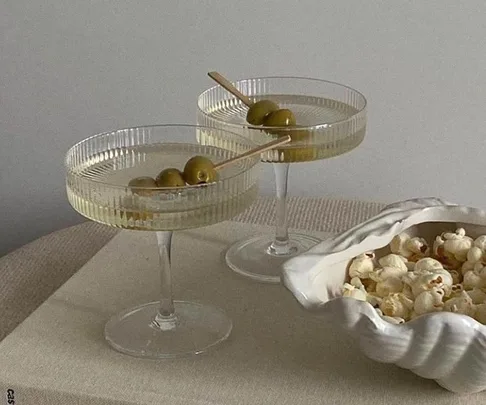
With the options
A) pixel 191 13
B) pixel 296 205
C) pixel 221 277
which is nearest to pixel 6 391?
pixel 221 277

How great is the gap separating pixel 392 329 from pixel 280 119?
12.2 inches

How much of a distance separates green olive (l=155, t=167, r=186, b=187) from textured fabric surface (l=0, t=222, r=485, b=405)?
0.44ft

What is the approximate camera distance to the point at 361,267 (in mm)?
785

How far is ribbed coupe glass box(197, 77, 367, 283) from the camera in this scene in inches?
35.3

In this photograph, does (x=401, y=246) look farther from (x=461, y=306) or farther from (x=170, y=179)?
(x=170, y=179)

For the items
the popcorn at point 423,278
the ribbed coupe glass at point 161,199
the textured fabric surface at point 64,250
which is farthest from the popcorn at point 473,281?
the textured fabric surface at point 64,250

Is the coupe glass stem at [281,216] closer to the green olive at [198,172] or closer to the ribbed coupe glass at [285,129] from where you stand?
the ribbed coupe glass at [285,129]

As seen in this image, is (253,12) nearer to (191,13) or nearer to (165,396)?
(191,13)

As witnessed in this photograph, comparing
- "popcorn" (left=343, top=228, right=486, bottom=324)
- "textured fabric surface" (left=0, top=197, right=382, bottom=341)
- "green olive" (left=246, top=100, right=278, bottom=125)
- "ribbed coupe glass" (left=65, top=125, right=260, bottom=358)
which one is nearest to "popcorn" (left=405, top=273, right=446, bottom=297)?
"popcorn" (left=343, top=228, right=486, bottom=324)

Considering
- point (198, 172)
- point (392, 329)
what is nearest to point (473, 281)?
point (392, 329)

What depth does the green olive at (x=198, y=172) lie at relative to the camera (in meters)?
0.76

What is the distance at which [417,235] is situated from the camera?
32.9 inches

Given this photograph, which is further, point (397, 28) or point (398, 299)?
point (397, 28)

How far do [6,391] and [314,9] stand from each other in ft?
2.75
